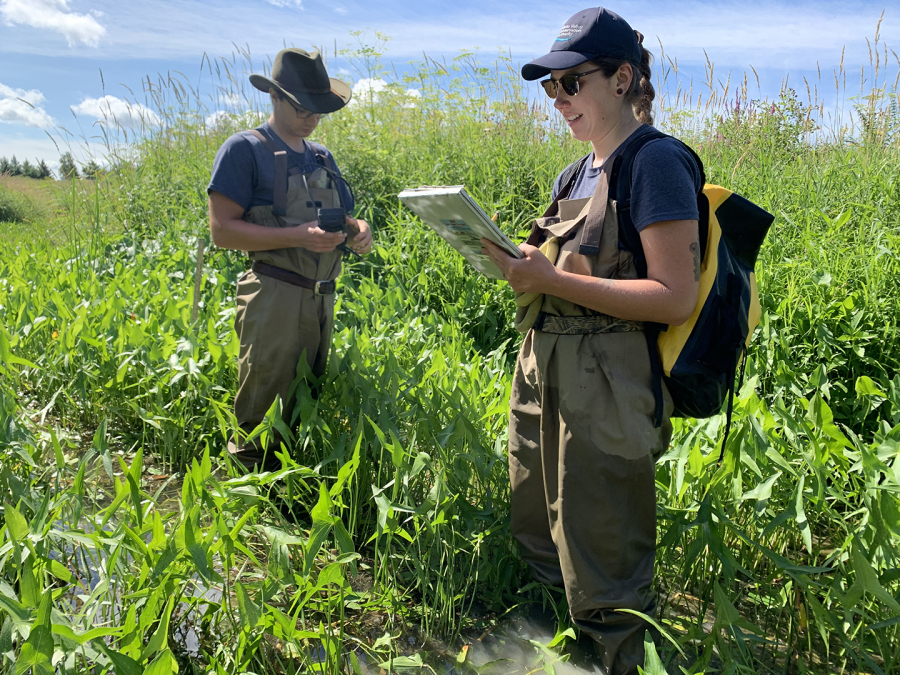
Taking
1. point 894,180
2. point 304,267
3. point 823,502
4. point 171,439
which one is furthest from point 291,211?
point 894,180

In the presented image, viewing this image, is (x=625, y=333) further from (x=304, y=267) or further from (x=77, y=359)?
(x=77, y=359)

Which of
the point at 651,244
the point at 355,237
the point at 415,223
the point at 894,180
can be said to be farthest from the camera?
the point at 415,223

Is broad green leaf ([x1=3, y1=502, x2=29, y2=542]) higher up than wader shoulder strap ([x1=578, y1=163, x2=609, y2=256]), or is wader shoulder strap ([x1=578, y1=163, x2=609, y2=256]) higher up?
wader shoulder strap ([x1=578, y1=163, x2=609, y2=256])

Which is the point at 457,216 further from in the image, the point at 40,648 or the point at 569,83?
the point at 40,648

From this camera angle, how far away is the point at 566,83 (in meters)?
1.96

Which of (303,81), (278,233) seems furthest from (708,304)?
(303,81)

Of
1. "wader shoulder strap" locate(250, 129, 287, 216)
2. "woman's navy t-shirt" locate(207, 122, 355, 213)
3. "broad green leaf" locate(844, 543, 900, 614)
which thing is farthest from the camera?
"wader shoulder strap" locate(250, 129, 287, 216)

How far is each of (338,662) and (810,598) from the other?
1.35 meters

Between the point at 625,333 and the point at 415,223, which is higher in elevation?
the point at 625,333

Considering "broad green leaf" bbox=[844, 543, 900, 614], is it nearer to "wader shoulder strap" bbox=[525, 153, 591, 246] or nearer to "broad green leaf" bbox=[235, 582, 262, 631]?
"wader shoulder strap" bbox=[525, 153, 591, 246]

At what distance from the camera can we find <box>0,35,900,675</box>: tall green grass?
1.95m

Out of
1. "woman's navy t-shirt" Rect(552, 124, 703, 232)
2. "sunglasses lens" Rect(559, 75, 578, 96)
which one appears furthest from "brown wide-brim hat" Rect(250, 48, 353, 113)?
"woman's navy t-shirt" Rect(552, 124, 703, 232)

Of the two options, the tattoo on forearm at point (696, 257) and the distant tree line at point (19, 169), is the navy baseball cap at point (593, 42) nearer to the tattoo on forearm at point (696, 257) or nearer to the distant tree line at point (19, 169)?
the tattoo on forearm at point (696, 257)

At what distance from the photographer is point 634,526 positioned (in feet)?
6.66
